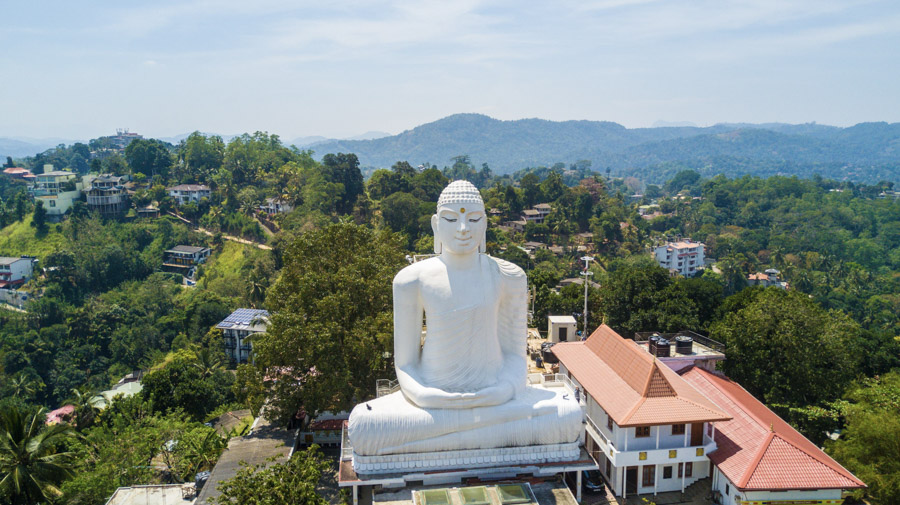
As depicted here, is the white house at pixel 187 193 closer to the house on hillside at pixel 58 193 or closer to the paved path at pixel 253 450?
the house on hillside at pixel 58 193

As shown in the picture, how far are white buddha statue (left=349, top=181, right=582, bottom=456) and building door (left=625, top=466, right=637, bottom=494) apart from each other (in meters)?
3.23

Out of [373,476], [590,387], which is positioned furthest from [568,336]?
[373,476]

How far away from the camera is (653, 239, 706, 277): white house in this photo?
68.5 m

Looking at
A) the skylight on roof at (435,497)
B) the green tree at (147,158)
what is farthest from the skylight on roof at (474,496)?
the green tree at (147,158)

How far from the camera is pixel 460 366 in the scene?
1441cm

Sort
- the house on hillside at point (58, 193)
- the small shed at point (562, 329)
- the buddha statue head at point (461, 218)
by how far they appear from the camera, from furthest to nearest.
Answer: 1. the house on hillside at point (58, 193)
2. the small shed at point (562, 329)
3. the buddha statue head at point (461, 218)

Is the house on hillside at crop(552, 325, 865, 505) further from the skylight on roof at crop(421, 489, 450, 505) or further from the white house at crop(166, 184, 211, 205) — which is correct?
the white house at crop(166, 184, 211, 205)

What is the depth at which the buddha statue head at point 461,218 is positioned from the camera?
46.6ft

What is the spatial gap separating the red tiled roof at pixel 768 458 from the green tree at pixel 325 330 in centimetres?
920

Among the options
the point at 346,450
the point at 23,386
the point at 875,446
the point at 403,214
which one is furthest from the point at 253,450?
the point at 403,214

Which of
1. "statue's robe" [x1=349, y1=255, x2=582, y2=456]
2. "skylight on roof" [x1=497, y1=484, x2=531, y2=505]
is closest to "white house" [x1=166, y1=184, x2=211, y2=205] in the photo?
"statue's robe" [x1=349, y1=255, x2=582, y2=456]

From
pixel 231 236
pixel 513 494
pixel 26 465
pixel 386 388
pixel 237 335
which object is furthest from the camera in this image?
pixel 231 236

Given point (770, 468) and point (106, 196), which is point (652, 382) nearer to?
point (770, 468)

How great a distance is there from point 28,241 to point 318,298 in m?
54.5
